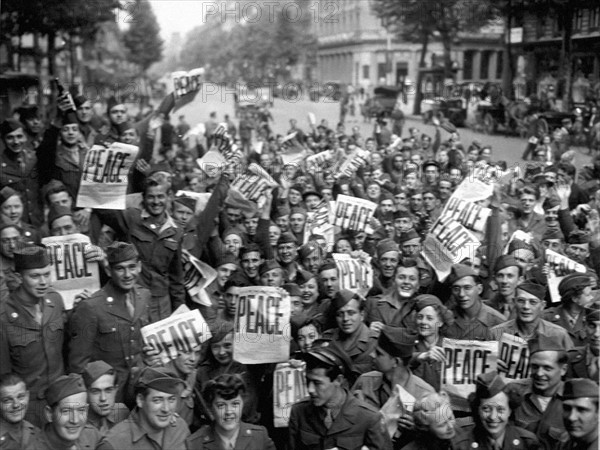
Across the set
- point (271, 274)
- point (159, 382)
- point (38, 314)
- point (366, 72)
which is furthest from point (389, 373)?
point (366, 72)

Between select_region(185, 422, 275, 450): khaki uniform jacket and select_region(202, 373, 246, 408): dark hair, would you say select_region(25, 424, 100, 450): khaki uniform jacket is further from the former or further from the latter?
select_region(202, 373, 246, 408): dark hair

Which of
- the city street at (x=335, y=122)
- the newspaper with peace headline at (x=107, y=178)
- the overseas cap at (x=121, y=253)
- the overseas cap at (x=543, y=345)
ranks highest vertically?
the newspaper with peace headline at (x=107, y=178)

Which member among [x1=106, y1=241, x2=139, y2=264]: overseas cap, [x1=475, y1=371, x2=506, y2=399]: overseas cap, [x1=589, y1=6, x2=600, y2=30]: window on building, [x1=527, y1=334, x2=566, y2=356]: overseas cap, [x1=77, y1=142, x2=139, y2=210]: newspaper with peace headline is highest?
[x1=589, y1=6, x2=600, y2=30]: window on building

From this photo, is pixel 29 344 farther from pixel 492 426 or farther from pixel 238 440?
pixel 492 426

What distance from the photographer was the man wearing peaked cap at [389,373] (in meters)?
5.28

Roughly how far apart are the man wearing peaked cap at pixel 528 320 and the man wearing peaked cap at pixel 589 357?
0.29 m

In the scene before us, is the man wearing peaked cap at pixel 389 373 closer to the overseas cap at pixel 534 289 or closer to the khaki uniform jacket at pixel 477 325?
the khaki uniform jacket at pixel 477 325

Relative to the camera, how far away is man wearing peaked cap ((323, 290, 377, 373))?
579cm

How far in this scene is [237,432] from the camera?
4.79 metres

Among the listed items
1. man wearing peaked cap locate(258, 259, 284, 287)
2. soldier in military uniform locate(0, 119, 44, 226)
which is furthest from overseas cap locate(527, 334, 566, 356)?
soldier in military uniform locate(0, 119, 44, 226)

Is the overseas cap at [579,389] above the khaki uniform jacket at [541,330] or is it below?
above

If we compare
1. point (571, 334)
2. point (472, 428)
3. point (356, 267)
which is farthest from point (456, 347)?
point (356, 267)

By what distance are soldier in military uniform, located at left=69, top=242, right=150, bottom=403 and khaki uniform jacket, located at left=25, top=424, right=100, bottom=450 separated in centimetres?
116

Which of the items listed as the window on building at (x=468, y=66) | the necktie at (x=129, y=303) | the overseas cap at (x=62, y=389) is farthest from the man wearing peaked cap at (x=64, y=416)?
the window on building at (x=468, y=66)
